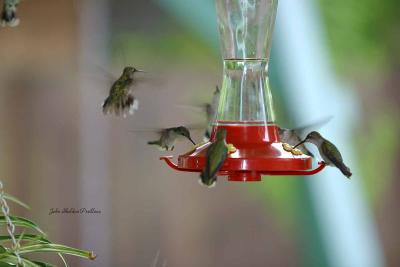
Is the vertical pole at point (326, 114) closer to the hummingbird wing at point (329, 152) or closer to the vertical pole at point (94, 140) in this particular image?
the vertical pole at point (94, 140)

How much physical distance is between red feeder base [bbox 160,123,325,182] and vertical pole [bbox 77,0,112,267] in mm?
1849

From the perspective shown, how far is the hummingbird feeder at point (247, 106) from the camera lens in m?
1.60

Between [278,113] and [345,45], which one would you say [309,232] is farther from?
[345,45]

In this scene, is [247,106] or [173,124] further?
[173,124]

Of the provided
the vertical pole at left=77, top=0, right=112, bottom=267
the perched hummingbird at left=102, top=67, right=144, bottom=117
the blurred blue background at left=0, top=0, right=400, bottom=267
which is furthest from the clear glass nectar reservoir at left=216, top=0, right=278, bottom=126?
the vertical pole at left=77, top=0, right=112, bottom=267

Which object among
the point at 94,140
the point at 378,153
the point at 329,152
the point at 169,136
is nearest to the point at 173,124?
the point at 94,140

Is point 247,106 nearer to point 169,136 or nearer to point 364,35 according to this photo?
point 169,136

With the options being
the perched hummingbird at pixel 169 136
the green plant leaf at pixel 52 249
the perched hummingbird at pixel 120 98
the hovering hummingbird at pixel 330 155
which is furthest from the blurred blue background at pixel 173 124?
the green plant leaf at pixel 52 249

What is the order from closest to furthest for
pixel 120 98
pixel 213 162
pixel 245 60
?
pixel 213 162, pixel 245 60, pixel 120 98

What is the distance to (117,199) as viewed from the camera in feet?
11.7

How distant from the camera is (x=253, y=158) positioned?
1584mm

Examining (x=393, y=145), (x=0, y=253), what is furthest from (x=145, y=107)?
(x=0, y=253)

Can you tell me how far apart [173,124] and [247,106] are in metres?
1.73

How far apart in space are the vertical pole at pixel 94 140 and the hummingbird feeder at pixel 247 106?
1663 millimetres
